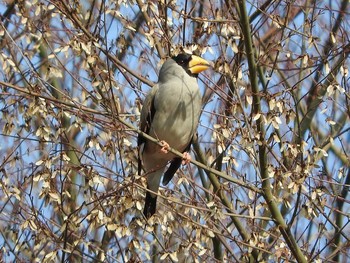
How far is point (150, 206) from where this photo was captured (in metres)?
6.04

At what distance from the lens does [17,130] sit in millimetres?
6094

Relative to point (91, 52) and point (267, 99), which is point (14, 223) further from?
point (267, 99)

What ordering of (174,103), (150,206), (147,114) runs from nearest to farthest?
(150,206)
(147,114)
(174,103)

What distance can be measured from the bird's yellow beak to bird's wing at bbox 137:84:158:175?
13.5 inches

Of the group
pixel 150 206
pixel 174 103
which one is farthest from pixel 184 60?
pixel 150 206

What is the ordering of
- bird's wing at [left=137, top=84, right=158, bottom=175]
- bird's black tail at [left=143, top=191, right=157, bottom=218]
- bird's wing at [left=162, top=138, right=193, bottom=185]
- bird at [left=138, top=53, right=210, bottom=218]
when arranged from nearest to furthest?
1. bird's black tail at [left=143, top=191, right=157, bottom=218]
2. bird's wing at [left=137, top=84, right=158, bottom=175]
3. bird at [left=138, top=53, right=210, bottom=218]
4. bird's wing at [left=162, top=138, right=193, bottom=185]

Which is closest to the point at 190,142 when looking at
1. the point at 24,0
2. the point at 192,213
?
the point at 192,213

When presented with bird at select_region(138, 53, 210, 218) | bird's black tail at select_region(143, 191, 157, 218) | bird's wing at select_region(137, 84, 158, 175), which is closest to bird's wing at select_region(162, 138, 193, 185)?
bird at select_region(138, 53, 210, 218)

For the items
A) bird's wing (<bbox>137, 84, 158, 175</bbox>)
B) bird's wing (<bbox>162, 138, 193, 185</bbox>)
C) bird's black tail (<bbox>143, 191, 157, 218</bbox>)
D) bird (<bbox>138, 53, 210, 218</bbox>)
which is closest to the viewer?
bird's black tail (<bbox>143, 191, 157, 218</bbox>)

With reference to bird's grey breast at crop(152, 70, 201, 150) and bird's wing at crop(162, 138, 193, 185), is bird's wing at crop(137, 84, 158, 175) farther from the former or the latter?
bird's wing at crop(162, 138, 193, 185)

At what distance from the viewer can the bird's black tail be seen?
5988mm

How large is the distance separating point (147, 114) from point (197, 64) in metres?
0.58

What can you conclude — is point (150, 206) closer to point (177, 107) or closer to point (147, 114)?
point (147, 114)

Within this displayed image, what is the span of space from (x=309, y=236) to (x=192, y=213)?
3.34 ft
